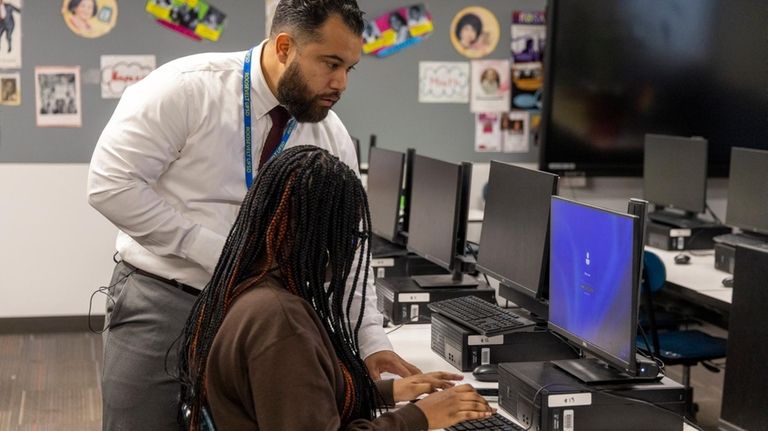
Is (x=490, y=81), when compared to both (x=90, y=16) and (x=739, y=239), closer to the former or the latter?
(x=739, y=239)

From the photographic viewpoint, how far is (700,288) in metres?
4.13

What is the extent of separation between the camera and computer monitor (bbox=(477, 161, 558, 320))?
2.66 meters

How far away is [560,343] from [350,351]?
3.33 feet

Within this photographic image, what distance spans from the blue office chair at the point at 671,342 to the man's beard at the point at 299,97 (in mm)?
2172

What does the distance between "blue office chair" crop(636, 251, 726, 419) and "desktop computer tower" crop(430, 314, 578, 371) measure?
1.43 m

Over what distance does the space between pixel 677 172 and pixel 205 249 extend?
3541 mm

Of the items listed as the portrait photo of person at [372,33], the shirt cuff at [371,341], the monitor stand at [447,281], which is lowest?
the monitor stand at [447,281]

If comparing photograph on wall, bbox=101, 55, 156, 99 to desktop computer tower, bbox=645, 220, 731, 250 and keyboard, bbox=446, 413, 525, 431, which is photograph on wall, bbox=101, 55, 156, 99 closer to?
desktop computer tower, bbox=645, 220, 731, 250

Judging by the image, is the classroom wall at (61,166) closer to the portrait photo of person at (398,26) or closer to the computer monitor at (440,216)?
the portrait photo of person at (398,26)

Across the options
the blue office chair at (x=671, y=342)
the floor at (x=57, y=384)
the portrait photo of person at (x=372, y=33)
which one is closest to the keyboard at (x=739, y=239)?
the blue office chair at (x=671, y=342)

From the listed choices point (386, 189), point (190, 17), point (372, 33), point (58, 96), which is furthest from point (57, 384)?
point (372, 33)

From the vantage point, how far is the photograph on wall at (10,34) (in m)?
5.45

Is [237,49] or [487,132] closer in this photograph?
[237,49]

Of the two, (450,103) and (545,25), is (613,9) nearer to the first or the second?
(545,25)
